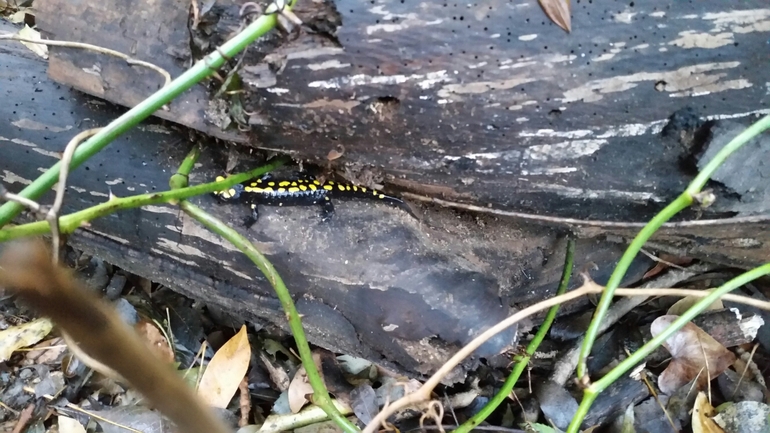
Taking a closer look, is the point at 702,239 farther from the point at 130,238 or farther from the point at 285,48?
the point at 130,238

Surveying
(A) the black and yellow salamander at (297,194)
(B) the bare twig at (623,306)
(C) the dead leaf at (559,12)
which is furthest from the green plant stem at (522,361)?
(C) the dead leaf at (559,12)

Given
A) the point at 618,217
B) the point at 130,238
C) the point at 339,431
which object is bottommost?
the point at 339,431

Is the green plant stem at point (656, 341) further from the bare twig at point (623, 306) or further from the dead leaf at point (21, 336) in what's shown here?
the dead leaf at point (21, 336)

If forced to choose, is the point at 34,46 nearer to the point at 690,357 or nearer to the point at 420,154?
the point at 420,154

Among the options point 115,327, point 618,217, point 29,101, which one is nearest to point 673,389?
point 618,217

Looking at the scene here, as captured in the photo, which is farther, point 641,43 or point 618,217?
point 618,217
